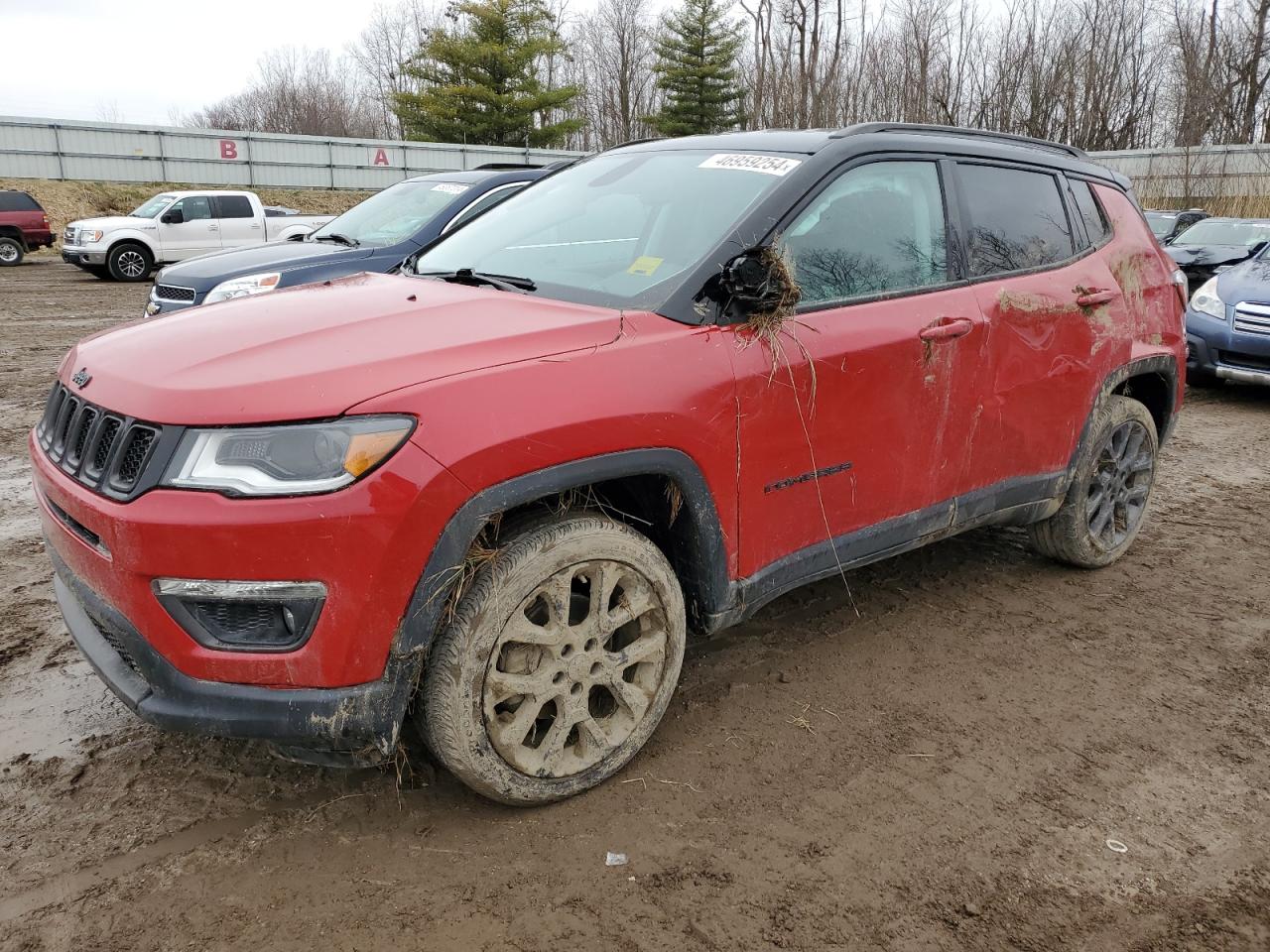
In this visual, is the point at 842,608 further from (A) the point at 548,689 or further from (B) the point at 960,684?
(A) the point at 548,689

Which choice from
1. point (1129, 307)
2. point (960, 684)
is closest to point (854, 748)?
point (960, 684)

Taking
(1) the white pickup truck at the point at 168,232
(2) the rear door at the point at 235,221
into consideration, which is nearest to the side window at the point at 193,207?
(1) the white pickup truck at the point at 168,232

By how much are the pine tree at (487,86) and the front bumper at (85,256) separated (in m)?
25.8

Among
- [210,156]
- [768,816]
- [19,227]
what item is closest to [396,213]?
[768,816]

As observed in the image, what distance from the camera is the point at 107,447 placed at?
91.5 inches

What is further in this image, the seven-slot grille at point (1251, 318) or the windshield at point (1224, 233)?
the windshield at point (1224, 233)

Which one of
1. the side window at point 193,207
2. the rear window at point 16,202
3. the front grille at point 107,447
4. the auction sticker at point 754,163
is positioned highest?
the rear window at point 16,202

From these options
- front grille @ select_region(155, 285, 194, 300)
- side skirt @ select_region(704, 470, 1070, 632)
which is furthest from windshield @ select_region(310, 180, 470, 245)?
side skirt @ select_region(704, 470, 1070, 632)

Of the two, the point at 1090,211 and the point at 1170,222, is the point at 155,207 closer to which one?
the point at 1170,222

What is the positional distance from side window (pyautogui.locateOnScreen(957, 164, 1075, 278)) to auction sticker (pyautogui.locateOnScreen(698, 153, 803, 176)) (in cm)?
84

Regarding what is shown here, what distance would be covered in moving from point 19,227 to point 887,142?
22925 mm

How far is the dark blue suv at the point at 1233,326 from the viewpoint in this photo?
8.29 m

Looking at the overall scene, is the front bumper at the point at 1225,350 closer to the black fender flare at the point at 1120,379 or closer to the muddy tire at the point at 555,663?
the black fender flare at the point at 1120,379

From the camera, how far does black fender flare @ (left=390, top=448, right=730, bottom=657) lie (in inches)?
88.9
